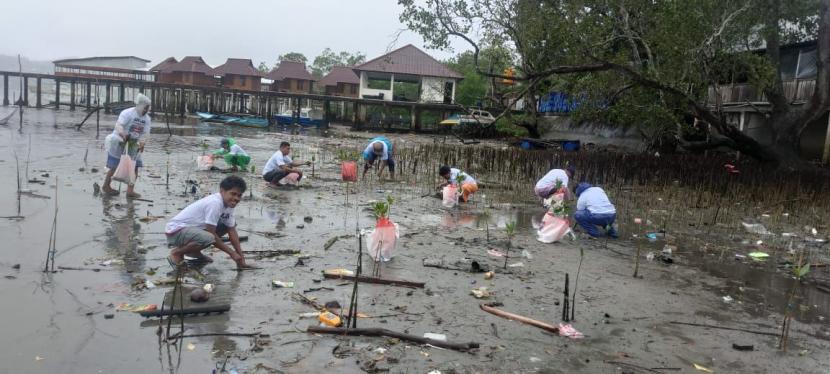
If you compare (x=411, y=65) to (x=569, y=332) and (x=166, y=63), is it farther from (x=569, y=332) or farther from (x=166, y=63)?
(x=569, y=332)

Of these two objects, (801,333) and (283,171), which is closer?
(801,333)

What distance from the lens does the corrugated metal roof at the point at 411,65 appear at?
42344 millimetres

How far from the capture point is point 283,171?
1067 cm

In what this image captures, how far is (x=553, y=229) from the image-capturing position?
771 cm

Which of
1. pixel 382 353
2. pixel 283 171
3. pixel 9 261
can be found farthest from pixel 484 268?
pixel 283 171

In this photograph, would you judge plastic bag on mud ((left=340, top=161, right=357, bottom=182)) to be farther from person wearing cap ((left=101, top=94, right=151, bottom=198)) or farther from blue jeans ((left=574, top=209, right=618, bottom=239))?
blue jeans ((left=574, top=209, right=618, bottom=239))

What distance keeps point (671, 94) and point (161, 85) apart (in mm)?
33861

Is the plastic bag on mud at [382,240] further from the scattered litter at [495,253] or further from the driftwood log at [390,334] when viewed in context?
the driftwood log at [390,334]

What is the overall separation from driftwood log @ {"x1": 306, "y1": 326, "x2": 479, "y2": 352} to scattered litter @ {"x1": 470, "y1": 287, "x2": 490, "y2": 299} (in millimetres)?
1182

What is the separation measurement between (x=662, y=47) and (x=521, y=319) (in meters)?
10.8

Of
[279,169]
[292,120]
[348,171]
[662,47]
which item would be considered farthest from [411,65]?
[279,169]

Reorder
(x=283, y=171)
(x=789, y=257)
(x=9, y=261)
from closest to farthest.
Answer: (x=9, y=261)
(x=789, y=257)
(x=283, y=171)

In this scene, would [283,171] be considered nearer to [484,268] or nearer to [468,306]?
[484,268]

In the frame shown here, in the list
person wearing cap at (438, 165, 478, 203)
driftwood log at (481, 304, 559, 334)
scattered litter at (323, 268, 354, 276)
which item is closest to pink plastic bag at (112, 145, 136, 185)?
scattered litter at (323, 268, 354, 276)
